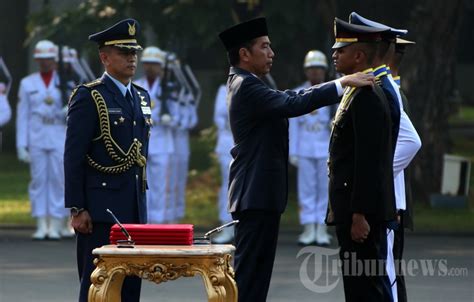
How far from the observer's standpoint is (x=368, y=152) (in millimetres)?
Result: 7402

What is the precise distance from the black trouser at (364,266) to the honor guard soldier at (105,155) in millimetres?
1311

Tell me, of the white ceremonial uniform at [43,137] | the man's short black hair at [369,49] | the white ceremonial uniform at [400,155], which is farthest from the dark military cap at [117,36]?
the white ceremonial uniform at [43,137]

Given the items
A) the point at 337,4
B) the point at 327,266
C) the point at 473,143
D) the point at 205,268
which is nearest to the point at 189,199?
the point at 337,4

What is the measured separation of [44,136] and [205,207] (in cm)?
444

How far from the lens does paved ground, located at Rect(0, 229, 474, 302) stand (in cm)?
1108

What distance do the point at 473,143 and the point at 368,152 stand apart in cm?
2332

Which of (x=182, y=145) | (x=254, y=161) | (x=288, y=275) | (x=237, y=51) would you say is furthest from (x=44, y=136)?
(x=254, y=161)

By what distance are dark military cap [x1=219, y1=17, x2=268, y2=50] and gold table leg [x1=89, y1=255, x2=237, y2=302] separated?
4.91 feet

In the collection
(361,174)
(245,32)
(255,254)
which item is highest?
(245,32)

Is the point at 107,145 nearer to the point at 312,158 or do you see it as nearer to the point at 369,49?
the point at 369,49

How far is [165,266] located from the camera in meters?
7.11

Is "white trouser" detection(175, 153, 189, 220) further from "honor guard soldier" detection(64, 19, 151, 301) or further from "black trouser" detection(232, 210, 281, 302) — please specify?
"black trouser" detection(232, 210, 281, 302)

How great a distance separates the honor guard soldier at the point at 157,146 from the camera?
16.6 metres

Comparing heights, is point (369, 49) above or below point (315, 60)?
above
